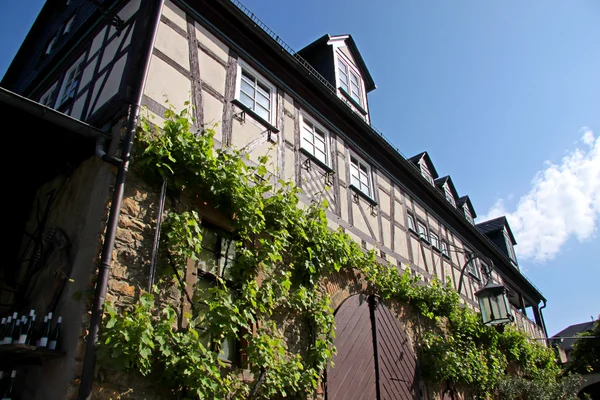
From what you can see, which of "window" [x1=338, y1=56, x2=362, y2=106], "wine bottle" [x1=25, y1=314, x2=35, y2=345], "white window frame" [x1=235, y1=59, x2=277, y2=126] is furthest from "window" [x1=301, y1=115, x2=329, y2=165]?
"wine bottle" [x1=25, y1=314, x2=35, y2=345]

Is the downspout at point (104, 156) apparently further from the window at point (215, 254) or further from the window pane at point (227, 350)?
the window pane at point (227, 350)

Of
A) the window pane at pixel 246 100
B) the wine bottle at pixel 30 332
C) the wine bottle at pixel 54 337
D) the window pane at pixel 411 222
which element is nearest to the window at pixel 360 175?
the window pane at pixel 411 222

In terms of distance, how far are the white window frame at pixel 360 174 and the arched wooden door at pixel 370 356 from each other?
7.89ft

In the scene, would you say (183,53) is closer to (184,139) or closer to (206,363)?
(184,139)

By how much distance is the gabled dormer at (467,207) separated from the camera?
676 inches

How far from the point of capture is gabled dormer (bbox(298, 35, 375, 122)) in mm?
10852

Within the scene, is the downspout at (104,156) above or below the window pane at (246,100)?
below

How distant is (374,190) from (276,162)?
10.7 ft

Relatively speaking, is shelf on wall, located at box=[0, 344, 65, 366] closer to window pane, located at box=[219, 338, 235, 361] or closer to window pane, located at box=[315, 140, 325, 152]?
window pane, located at box=[219, 338, 235, 361]

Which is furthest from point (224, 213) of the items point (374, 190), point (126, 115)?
point (374, 190)

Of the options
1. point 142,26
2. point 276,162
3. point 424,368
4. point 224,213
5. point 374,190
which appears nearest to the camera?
point 224,213

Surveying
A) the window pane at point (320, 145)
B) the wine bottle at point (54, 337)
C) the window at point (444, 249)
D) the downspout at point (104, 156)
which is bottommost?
the wine bottle at point (54, 337)

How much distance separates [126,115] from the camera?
5426mm

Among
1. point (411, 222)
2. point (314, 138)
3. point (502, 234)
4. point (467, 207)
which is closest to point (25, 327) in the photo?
point (314, 138)
